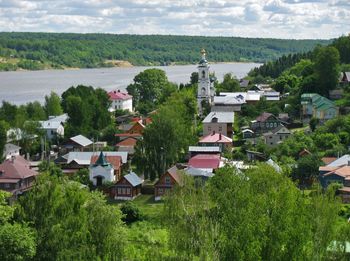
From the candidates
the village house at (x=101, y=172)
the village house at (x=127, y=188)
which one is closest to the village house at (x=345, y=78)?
the village house at (x=101, y=172)

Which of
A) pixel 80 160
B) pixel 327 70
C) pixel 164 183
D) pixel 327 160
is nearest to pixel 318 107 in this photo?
pixel 327 70

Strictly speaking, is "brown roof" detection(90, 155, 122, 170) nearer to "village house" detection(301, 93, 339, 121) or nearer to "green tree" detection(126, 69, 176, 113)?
"village house" detection(301, 93, 339, 121)

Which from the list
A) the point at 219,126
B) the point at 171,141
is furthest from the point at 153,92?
the point at 171,141

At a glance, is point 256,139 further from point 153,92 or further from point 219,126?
point 153,92

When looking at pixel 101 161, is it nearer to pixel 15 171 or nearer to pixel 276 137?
pixel 15 171

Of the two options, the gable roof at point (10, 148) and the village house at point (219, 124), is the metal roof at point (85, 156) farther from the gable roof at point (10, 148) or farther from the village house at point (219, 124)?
the village house at point (219, 124)

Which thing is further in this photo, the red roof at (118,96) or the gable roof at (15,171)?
the red roof at (118,96)
